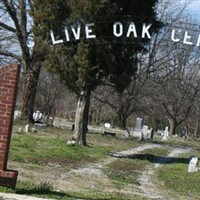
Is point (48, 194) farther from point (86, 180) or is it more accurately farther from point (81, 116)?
point (81, 116)

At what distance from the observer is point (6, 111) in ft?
36.2

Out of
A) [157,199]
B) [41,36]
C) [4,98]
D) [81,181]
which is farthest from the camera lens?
[41,36]

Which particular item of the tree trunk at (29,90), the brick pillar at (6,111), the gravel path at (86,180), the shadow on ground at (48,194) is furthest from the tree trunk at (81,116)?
the brick pillar at (6,111)

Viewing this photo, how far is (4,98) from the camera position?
434 inches

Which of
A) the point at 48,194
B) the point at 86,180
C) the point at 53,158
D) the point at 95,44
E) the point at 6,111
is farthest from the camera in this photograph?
the point at 95,44

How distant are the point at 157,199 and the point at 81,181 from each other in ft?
8.18

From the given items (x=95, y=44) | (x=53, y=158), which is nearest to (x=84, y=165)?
(x=53, y=158)

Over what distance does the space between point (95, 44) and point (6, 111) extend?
40.6 ft

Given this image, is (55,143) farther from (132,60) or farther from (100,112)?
(100,112)

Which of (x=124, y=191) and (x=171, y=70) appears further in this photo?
(x=171, y=70)

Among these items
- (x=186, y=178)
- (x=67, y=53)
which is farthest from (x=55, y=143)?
(x=186, y=178)

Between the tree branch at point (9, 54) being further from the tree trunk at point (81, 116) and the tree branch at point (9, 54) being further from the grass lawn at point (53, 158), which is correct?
the tree trunk at point (81, 116)

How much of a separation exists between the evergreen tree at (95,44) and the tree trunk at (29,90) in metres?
13.6

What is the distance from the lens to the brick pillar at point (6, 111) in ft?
36.1
